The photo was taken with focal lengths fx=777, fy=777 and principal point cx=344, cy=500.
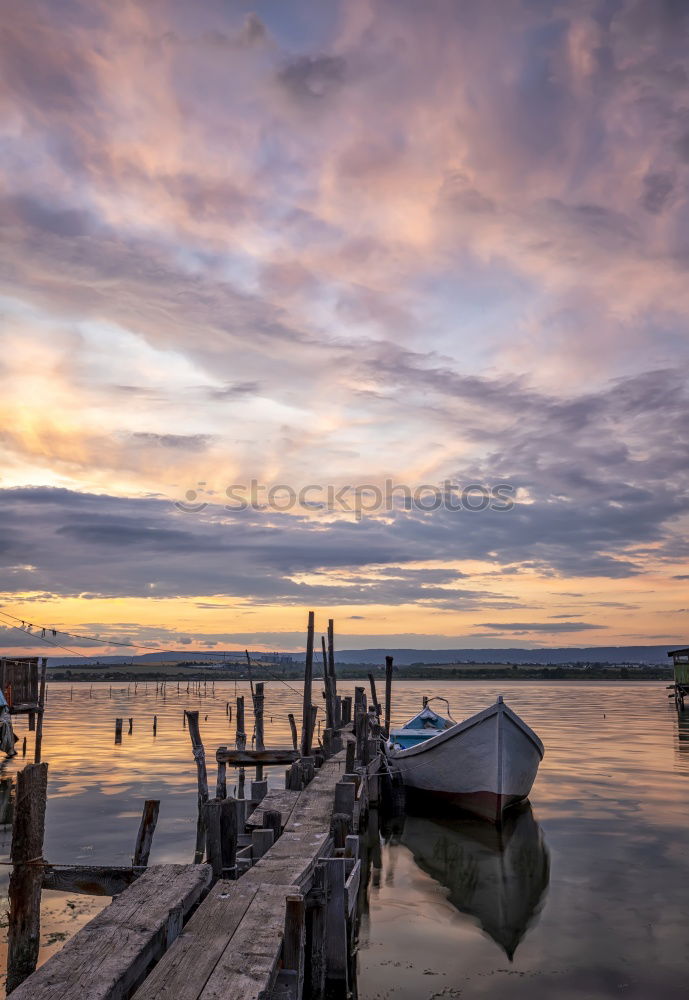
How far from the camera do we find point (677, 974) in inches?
416

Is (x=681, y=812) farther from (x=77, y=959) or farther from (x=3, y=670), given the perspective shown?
(x=3, y=670)

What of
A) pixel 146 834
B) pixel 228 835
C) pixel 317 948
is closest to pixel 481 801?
pixel 317 948

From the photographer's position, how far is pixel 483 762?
20.8m

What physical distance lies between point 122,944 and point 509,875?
11379 mm

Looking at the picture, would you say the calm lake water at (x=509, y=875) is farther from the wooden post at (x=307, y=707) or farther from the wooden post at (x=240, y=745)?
the wooden post at (x=307, y=707)

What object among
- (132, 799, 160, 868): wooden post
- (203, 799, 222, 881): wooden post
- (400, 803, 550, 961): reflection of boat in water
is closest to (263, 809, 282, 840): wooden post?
(203, 799, 222, 881): wooden post

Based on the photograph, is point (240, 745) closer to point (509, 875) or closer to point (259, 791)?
point (259, 791)

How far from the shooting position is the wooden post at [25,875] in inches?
316

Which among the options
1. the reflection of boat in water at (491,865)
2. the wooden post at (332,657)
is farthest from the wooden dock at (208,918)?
the wooden post at (332,657)

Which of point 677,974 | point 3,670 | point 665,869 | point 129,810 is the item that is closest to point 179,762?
point 3,670

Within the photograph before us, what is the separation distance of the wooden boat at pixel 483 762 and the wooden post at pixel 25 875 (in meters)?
13.7

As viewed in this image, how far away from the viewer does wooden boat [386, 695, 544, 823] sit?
20.4 meters

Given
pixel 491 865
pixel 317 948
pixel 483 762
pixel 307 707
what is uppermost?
pixel 307 707

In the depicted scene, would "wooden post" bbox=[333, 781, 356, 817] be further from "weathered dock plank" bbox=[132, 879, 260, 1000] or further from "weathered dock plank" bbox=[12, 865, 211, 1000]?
"weathered dock plank" bbox=[12, 865, 211, 1000]
